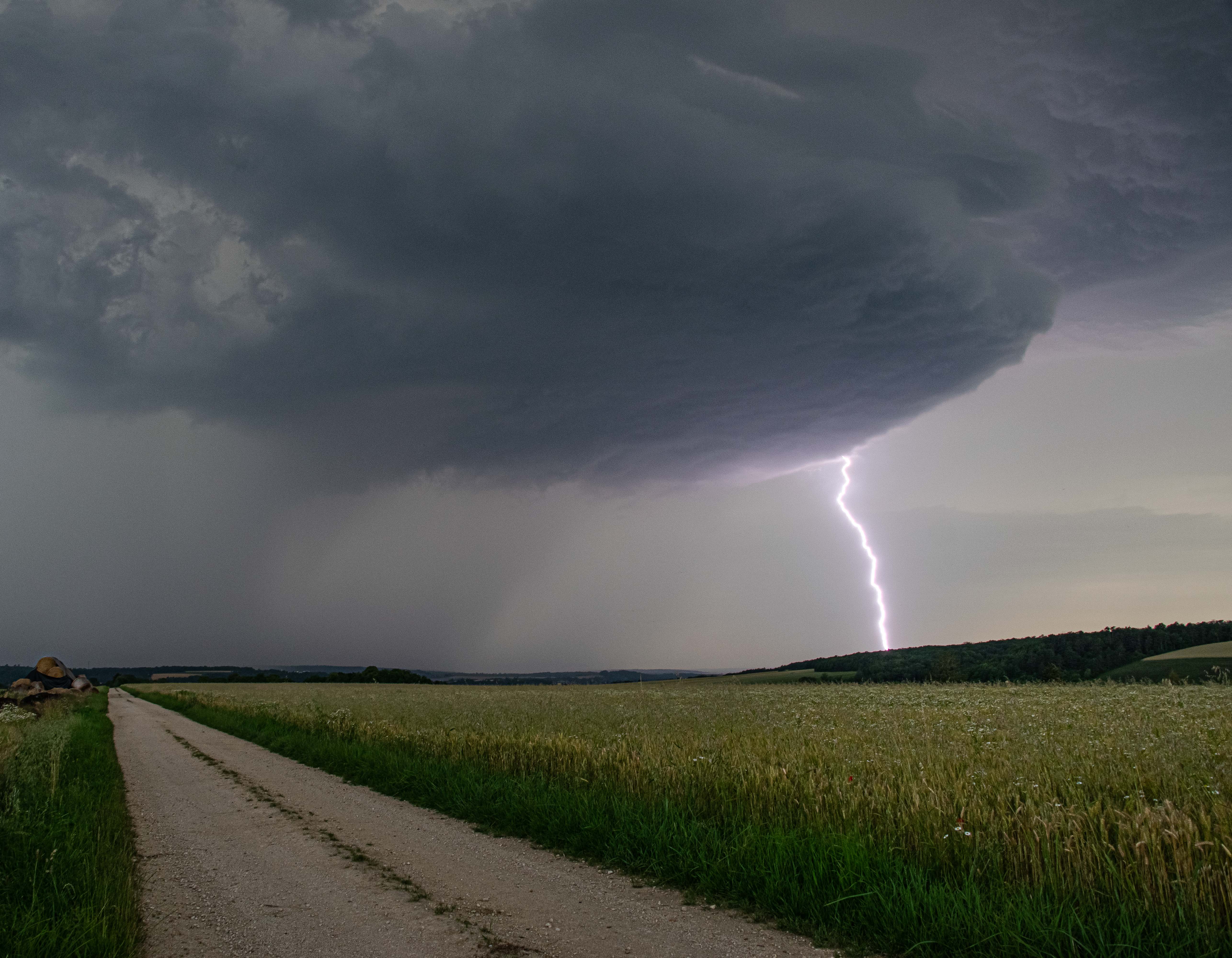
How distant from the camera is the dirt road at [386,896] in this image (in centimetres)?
628

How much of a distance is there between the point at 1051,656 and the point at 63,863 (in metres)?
99.1

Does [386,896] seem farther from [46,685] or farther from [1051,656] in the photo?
[1051,656]

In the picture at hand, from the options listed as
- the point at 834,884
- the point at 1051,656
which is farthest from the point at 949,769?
the point at 1051,656

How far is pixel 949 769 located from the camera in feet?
33.2

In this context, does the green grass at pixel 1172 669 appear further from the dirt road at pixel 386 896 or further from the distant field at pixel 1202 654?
the dirt road at pixel 386 896

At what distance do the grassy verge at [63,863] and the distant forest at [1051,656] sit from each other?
68.3 m

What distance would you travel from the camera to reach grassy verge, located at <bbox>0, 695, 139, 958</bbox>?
600 centimetres

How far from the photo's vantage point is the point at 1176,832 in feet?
20.7

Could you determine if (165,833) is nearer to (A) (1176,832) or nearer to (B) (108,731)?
(A) (1176,832)

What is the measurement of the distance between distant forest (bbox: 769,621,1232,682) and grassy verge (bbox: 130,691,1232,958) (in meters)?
65.7

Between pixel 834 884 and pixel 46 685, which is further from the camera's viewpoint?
pixel 46 685

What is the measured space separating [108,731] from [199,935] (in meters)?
32.5

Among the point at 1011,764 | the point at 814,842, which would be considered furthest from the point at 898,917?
the point at 1011,764

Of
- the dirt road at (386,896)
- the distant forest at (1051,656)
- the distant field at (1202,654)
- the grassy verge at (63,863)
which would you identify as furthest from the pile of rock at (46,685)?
the distant field at (1202,654)
